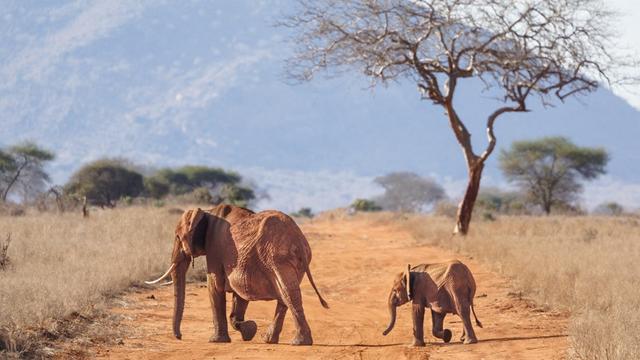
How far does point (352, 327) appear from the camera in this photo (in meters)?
11.8

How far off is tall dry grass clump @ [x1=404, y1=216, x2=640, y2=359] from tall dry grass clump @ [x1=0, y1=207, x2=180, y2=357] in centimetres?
500

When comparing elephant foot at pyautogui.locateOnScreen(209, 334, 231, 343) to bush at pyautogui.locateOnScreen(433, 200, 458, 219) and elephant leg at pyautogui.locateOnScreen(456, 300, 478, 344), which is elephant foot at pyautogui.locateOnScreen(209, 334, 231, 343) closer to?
elephant leg at pyautogui.locateOnScreen(456, 300, 478, 344)

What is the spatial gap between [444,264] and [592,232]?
50.7 feet

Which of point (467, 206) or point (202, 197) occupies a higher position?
point (202, 197)

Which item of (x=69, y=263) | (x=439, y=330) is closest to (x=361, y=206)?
(x=69, y=263)

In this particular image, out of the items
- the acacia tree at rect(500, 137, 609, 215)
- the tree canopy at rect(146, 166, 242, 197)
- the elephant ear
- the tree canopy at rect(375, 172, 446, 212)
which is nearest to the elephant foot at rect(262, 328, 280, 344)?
the elephant ear

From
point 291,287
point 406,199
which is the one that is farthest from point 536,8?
point 406,199

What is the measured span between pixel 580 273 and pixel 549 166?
40.4 m

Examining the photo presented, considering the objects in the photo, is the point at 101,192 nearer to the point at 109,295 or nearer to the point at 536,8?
the point at 536,8

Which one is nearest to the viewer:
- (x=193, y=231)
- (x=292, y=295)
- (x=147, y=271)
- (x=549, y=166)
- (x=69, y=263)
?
(x=292, y=295)

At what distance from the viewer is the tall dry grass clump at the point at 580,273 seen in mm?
8992

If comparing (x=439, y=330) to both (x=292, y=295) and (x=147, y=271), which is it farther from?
(x=147, y=271)

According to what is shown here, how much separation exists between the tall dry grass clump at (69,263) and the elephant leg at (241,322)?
5.78ft

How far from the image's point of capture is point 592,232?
987 inches
